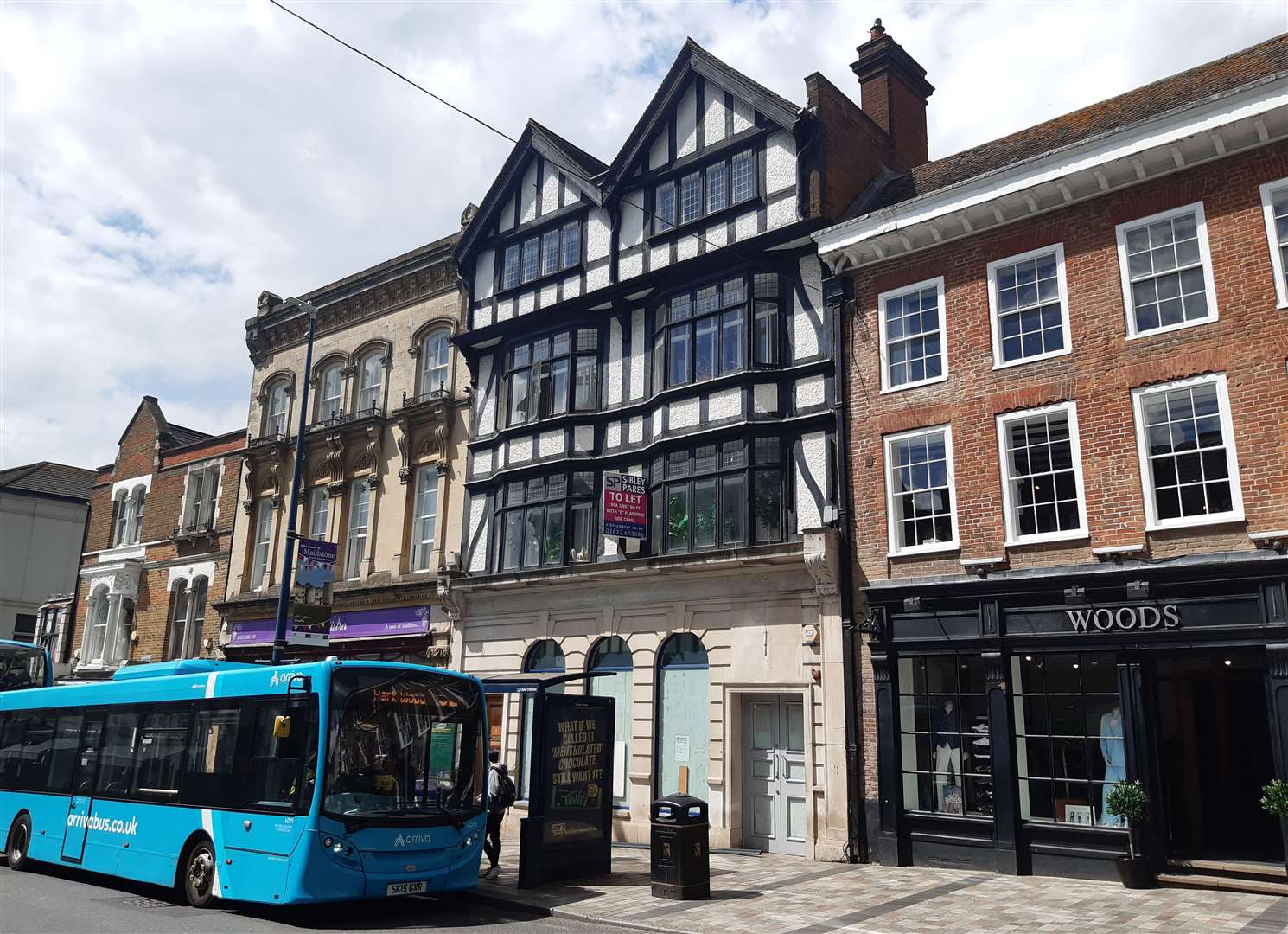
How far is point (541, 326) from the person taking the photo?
75.8 ft

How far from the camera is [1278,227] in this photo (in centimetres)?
1355

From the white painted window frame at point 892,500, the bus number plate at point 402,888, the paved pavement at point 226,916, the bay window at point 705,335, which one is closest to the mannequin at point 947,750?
the white painted window frame at point 892,500

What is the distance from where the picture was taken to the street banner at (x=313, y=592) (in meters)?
21.3

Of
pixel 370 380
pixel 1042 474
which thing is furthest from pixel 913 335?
pixel 370 380

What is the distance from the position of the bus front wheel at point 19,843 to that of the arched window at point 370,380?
44.9 feet

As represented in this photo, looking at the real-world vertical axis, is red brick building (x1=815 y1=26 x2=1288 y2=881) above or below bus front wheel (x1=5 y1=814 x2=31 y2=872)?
above

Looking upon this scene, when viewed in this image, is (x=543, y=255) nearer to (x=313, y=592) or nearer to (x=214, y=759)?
(x=313, y=592)

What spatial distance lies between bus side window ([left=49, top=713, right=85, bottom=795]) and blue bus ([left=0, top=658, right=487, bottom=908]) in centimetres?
72

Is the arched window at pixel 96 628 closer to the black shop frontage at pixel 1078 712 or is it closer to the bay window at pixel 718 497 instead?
the bay window at pixel 718 497

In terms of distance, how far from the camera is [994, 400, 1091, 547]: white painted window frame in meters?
14.5

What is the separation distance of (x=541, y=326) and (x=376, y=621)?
28.2 ft

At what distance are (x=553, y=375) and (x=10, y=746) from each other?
12497 mm

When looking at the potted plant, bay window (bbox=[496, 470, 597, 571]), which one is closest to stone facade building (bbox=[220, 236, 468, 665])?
bay window (bbox=[496, 470, 597, 571])

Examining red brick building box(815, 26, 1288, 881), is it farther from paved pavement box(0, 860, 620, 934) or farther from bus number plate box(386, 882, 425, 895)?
bus number plate box(386, 882, 425, 895)
